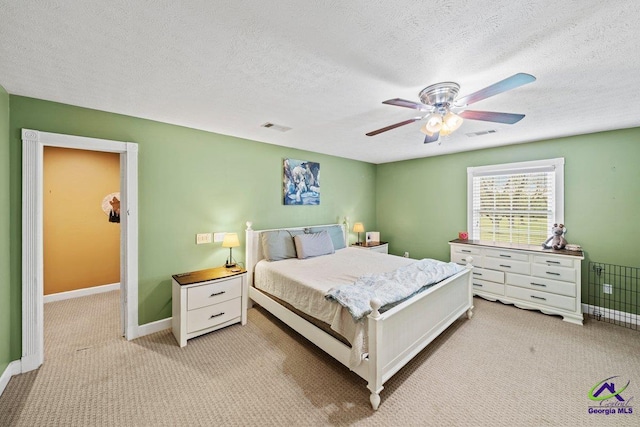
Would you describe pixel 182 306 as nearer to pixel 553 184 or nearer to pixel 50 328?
pixel 50 328

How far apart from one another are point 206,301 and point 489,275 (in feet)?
13.2

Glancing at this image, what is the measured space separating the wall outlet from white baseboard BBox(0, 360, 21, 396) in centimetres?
177

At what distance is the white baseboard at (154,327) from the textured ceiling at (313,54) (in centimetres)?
238

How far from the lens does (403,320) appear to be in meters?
2.09

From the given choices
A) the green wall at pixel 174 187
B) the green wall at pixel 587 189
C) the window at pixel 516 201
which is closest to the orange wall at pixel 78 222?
the green wall at pixel 174 187

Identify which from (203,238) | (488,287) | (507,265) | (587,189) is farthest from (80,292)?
(587,189)

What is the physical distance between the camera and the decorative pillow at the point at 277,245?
3.53m

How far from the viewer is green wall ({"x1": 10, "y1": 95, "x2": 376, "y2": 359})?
227 centimetres

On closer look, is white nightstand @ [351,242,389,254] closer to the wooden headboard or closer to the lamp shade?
the wooden headboard

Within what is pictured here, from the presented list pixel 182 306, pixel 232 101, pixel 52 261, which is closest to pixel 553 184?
pixel 232 101

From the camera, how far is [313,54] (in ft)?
5.25

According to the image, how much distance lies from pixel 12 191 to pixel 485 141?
18.2 ft

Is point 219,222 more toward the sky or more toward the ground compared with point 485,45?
more toward the ground

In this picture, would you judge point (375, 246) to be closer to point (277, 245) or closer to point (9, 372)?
point (277, 245)
